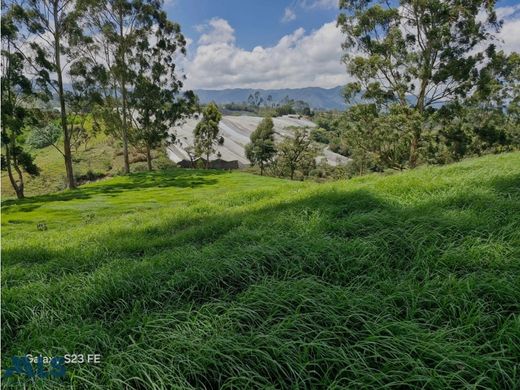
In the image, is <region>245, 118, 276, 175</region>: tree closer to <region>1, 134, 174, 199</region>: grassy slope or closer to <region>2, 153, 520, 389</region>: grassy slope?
<region>1, 134, 174, 199</region>: grassy slope

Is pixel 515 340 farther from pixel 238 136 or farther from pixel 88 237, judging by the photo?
pixel 238 136

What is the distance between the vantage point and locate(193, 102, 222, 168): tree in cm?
3862

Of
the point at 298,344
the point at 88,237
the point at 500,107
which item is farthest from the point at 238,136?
the point at 298,344

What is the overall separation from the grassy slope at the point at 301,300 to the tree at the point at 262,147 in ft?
119

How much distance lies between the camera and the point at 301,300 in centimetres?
283

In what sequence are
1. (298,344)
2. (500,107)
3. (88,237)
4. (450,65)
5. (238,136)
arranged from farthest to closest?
(238,136) → (500,107) → (450,65) → (88,237) → (298,344)

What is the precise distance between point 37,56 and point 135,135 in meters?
11.5

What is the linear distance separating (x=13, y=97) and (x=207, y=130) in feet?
72.0

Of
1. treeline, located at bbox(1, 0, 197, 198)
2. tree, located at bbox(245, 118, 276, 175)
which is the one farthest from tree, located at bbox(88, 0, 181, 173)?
tree, located at bbox(245, 118, 276, 175)

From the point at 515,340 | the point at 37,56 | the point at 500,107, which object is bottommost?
the point at 515,340

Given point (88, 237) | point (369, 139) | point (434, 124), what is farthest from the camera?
point (369, 139)

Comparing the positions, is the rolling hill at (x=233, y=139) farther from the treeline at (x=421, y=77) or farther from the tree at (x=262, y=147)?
the treeline at (x=421, y=77)

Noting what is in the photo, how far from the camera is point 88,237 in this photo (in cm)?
680

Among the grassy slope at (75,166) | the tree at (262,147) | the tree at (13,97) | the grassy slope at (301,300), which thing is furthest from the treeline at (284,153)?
the grassy slope at (301,300)
